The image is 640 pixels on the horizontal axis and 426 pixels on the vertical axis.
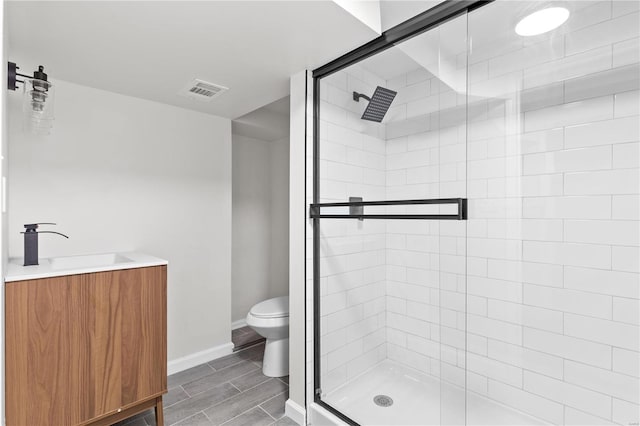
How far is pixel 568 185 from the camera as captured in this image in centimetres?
122

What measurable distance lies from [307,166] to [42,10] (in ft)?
4.39

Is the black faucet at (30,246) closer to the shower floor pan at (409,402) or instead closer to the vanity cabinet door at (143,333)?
the vanity cabinet door at (143,333)

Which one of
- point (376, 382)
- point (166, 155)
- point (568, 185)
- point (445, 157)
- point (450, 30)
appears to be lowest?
point (376, 382)

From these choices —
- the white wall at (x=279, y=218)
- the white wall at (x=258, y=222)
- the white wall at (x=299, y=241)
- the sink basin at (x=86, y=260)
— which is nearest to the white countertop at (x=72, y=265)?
the sink basin at (x=86, y=260)

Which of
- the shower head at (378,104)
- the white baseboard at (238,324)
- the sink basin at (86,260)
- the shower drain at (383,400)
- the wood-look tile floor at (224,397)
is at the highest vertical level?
the shower head at (378,104)

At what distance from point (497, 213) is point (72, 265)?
2293 mm

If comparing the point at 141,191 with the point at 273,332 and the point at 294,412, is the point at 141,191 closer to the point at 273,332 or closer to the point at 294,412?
the point at 273,332

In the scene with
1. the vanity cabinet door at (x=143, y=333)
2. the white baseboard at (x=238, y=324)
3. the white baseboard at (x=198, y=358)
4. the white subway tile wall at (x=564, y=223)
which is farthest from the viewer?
the white baseboard at (x=238, y=324)

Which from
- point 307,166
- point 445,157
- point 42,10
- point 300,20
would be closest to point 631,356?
point 445,157

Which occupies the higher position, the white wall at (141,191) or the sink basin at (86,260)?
the white wall at (141,191)

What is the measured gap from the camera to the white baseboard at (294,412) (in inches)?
76.3

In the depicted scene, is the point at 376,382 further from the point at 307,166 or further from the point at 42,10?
the point at 42,10

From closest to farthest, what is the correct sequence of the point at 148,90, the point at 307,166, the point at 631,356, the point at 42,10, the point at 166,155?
1. the point at 631,356
2. the point at 42,10
3. the point at 307,166
4. the point at 148,90
5. the point at 166,155

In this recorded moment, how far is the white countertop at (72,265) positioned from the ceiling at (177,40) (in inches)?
42.9
